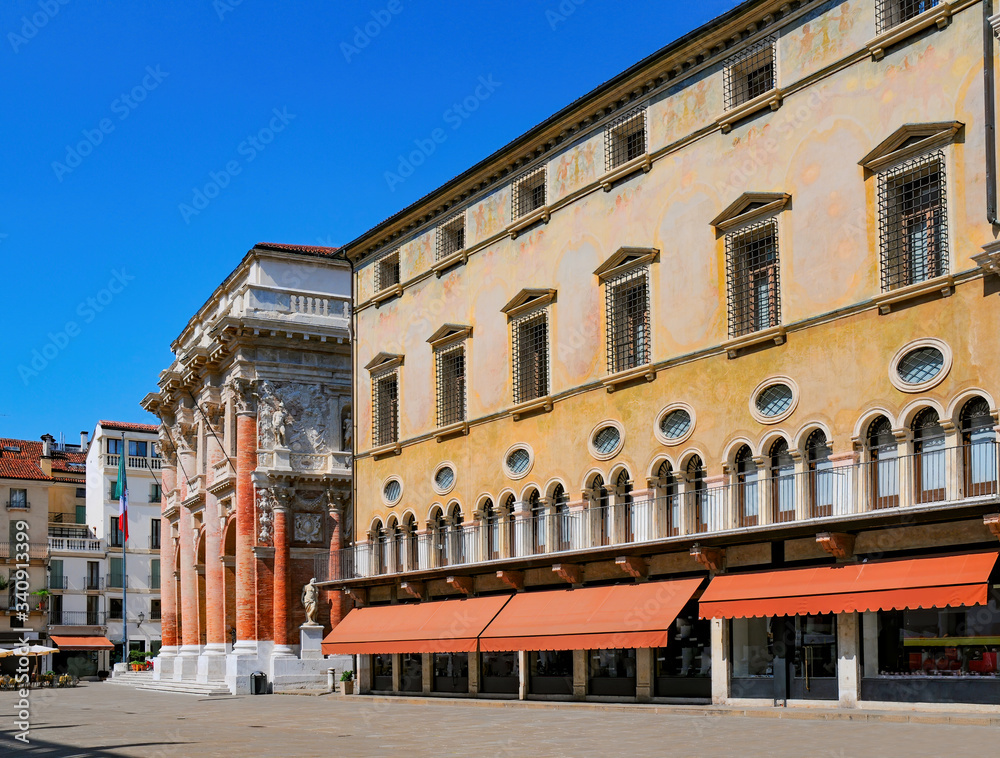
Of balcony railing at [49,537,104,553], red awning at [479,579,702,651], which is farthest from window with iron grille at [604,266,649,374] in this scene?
balcony railing at [49,537,104,553]

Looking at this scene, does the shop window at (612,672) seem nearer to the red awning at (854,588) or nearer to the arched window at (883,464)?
the red awning at (854,588)

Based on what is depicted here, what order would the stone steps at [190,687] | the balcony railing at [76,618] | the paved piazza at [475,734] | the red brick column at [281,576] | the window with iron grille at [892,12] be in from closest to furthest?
the paved piazza at [475,734]
the window with iron grille at [892,12]
the stone steps at [190,687]
the red brick column at [281,576]
the balcony railing at [76,618]

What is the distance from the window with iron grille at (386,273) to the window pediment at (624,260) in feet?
36.8

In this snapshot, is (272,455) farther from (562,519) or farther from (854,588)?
(854,588)

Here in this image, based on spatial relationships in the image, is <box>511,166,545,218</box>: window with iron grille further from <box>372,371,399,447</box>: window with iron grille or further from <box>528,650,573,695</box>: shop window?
<box>528,650,573,695</box>: shop window

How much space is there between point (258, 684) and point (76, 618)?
40.9 meters

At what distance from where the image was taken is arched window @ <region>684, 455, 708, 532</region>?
26.5m

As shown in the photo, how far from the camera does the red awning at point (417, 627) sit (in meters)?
31.8

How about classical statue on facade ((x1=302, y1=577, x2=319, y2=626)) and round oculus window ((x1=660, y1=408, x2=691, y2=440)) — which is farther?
classical statue on facade ((x1=302, y1=577, x2=319, y2=626))

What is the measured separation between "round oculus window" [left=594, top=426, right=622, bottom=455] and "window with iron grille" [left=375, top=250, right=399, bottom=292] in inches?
483

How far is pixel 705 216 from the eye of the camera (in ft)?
88.6

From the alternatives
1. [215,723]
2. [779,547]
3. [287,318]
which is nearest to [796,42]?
[779,547]

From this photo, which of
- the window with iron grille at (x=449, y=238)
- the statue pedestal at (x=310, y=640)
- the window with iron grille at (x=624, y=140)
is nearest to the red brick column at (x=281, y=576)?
the statue pedestal at (x=310, y=640)

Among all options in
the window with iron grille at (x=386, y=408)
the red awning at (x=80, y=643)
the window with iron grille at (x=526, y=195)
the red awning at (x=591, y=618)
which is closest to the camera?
the red awning at (x=591, y=618)
